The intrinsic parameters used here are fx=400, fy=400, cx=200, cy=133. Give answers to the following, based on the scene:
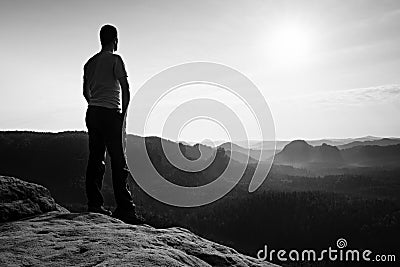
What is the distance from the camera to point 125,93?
7410 mm

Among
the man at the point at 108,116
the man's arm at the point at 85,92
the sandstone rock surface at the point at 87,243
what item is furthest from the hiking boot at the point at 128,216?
the man's arm at the point at 85,92

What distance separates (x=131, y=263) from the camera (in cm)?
432

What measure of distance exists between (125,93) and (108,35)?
1.16 meters

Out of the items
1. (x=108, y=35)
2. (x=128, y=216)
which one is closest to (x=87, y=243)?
(x=128, y=216)

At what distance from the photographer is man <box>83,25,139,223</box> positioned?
7301 mm

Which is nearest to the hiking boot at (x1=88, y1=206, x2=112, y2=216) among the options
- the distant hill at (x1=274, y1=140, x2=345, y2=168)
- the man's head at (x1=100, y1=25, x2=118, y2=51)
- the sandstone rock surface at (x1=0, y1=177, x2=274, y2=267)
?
the sandstone rock surface at (x1=0, y1=177, x2=274, y2=267)

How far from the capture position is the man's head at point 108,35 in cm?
750

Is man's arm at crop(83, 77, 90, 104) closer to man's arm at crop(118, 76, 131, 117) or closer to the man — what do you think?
the man

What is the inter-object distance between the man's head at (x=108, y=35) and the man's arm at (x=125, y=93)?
30.9 inches

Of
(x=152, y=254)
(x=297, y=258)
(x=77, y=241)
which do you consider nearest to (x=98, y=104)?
(x=77, y=241)

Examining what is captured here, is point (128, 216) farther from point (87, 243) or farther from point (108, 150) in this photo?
point (87, 243)

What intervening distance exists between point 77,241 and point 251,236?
66.9 metres

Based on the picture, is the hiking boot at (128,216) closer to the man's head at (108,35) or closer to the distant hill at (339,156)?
the man's head at (108,35)

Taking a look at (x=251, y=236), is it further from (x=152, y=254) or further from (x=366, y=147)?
(x=366, y=147)
